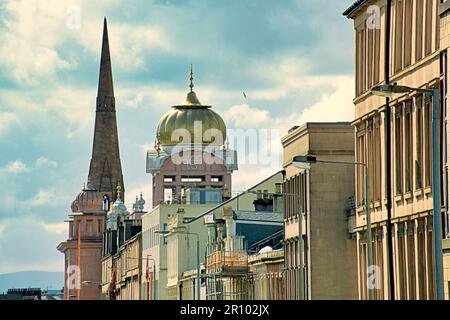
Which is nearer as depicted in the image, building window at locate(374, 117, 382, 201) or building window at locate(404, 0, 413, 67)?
building window at locate(404, 0, 413, 67)

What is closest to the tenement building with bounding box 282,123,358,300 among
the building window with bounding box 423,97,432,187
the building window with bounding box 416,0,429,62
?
the building window with bounding box 416,0,429,62

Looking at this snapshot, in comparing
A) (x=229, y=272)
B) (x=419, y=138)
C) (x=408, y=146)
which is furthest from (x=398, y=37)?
(x=229, y=272)

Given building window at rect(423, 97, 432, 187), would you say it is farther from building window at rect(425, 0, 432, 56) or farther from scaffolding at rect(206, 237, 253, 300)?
scaffolding at rect(206, 237, 253, 300)

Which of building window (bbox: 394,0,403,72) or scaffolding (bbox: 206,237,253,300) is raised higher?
building window (bbox: 394,0,403,72)

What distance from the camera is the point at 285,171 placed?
90375mm

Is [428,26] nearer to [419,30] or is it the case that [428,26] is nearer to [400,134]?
[419,30]

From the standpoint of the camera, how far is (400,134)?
203ft

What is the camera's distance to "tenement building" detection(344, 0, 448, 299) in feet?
189

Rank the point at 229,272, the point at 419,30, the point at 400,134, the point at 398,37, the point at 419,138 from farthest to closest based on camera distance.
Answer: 1. the point at 229,272
2. the point at 398,37
3. the point at 400,134
4. the point at 419,30
5. the point at 419,138

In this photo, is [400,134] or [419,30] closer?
[419,30]

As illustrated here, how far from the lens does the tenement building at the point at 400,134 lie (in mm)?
57531

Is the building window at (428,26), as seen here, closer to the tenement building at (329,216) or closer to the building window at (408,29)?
the building window at (408,29)

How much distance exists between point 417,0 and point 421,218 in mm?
7202
